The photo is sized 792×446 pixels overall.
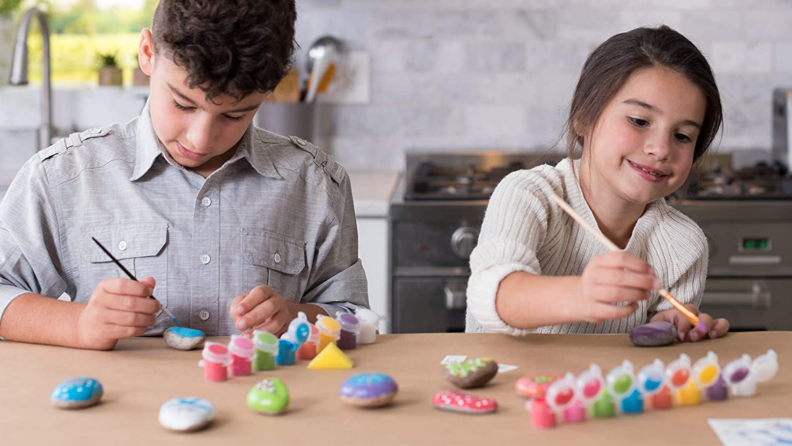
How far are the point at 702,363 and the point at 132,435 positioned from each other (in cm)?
62

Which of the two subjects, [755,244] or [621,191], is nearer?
[621,191]

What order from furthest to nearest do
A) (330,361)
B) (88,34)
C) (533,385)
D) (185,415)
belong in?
(88,34) < (330,361) < (533,385) < (185,415)

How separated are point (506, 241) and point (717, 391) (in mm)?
412

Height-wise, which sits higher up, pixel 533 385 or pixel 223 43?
pixel 223 43

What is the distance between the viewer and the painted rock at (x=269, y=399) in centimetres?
93

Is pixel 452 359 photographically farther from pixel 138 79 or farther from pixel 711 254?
pixel 138 79

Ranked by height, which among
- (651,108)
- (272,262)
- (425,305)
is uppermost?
(651,108)

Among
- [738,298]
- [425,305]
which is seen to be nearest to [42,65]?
[425,305]

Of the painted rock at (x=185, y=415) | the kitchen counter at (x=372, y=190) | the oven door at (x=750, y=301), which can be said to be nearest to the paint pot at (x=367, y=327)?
the painted rock at (x=185, y=415)

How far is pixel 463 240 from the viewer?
2.34 m

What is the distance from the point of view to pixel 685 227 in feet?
4.97

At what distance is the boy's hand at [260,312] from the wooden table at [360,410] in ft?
0.25

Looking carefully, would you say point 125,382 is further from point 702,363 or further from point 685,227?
point 685,227

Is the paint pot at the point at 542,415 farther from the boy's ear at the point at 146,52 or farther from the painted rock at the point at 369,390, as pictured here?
the boy's ear at the point at 146,52
